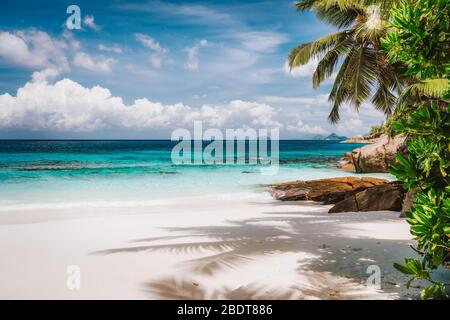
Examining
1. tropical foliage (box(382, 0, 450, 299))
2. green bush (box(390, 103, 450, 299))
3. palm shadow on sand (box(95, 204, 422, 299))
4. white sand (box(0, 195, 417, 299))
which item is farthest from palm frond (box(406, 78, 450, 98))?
green bush (box(390, 103, 450, 299))

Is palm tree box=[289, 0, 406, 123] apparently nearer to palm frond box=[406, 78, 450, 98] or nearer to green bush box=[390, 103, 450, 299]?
palm frond box=[406, 78, 450, 98]

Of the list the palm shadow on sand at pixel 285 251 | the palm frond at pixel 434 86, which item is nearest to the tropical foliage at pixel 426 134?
the palm shadow on sand at pixel 285 251

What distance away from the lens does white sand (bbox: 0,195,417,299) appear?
4332 mm

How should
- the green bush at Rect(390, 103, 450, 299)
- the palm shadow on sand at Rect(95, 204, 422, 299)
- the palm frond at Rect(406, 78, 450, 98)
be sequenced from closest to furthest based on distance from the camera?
1. the green bush at Rect(390, 103, 450, 299)
2. the palm shadow on sand at Rect(95, 204, 422, 299)
3. the palm frond at Rect(406, 78, 450, 98)

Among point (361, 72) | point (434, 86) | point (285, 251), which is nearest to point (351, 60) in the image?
point (361, 72)

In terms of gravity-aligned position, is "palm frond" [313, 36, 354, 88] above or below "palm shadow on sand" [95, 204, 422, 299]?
above

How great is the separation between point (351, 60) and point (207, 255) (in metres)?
8.36

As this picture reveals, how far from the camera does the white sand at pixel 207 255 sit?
4.33 metres

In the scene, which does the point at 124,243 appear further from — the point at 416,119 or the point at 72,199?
the point at 72,199

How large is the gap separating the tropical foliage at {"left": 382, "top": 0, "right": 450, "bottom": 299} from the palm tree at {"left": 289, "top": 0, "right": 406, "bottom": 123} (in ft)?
23.0

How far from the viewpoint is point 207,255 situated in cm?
564

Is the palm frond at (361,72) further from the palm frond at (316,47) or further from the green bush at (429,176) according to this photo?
the green bush at (429,176)

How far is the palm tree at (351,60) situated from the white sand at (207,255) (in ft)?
14.1
